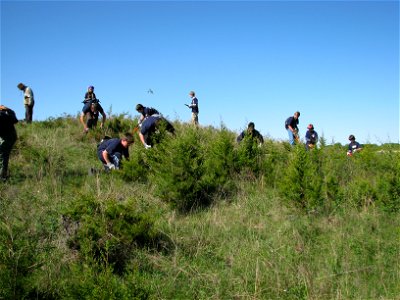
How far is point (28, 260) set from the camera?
11.6 feet

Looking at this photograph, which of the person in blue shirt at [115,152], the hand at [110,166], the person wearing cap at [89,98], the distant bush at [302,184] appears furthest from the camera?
the person wearing cap at [89,98]

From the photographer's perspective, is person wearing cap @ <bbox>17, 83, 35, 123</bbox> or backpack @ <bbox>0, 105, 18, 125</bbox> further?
person wearing cap @ <bbox>17, 83, 35, 123</bbox>

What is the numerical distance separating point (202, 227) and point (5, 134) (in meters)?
4.68

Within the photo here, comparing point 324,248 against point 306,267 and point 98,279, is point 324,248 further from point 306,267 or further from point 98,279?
point 98,279

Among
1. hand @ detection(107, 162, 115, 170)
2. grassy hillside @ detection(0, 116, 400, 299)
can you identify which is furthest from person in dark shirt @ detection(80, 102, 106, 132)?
hand @ detection(107, 162, 115, 170)

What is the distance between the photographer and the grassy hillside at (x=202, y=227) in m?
3.97

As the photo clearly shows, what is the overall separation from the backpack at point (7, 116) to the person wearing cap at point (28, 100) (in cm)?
638

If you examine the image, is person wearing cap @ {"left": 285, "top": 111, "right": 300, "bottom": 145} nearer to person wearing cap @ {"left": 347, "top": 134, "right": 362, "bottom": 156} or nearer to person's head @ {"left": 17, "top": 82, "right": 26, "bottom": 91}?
person wearing cap @ {"left": 347, "top": 134, "right": 362, "bottom": 156}

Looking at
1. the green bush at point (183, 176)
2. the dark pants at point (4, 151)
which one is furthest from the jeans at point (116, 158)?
the dark pants at point (4, 151)

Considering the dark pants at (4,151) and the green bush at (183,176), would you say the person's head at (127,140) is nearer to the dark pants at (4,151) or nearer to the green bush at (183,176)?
the green bush at (183,176)

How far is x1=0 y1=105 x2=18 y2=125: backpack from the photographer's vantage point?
7410 mm

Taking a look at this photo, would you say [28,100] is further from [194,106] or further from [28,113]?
[194,106]

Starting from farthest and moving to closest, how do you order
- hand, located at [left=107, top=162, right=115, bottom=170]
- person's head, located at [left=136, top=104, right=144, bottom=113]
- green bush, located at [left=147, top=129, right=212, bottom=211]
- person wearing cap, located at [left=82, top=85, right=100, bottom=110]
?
person wearing cap, located at [left=82, top=85, right=100, bottom=110] → person's head, located at [left=136, top=104, right=144, bottom=113] → hand, located at [left=107, top=162, right=115, bottom=170] → green bush, located at [left=147, top=129, right=212, bottom=211]

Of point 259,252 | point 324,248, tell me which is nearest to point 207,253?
point 259,252
